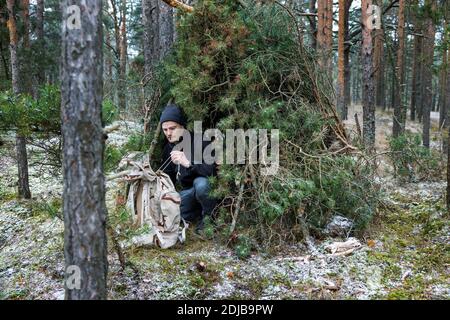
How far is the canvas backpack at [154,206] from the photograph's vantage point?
14.1ft

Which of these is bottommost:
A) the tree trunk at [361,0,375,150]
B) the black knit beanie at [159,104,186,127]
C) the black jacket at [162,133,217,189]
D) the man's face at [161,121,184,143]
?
the black jacket at [162,133,217,189]

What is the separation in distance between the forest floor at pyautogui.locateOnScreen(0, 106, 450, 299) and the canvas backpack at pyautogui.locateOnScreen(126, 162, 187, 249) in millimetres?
137

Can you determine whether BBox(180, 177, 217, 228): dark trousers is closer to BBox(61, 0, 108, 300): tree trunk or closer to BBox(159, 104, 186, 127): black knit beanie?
BBox(159, 104, 186, 127): black knit beanie

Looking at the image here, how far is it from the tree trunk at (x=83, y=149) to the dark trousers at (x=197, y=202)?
2124 millimetres

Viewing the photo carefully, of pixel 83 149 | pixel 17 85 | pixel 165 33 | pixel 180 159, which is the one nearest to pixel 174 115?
pixel 180 159

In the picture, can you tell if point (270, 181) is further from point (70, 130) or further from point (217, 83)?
point (70, 130)

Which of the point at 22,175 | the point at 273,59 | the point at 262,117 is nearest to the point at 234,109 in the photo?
the point at 262,117

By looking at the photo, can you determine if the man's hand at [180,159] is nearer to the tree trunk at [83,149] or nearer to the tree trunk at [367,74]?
the tree trunk at [83,149]

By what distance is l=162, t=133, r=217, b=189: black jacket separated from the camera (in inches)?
179

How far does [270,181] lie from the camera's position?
4359mm

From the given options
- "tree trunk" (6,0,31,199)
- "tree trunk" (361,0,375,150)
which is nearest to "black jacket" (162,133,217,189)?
"tree trunk" (6,0,31,199)

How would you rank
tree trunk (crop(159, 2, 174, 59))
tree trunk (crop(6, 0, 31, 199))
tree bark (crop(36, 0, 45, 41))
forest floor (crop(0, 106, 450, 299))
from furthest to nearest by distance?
tree bark (crop(36, 0, 45, 41)) → tree trunk (crop(159, 2, 174, 59)) → tree trunk (crop(6, 0, 31, 199)) → forest floor (crop(0, 106, 450, 299))

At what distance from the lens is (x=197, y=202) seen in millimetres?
4898

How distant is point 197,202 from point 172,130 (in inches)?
37.4
